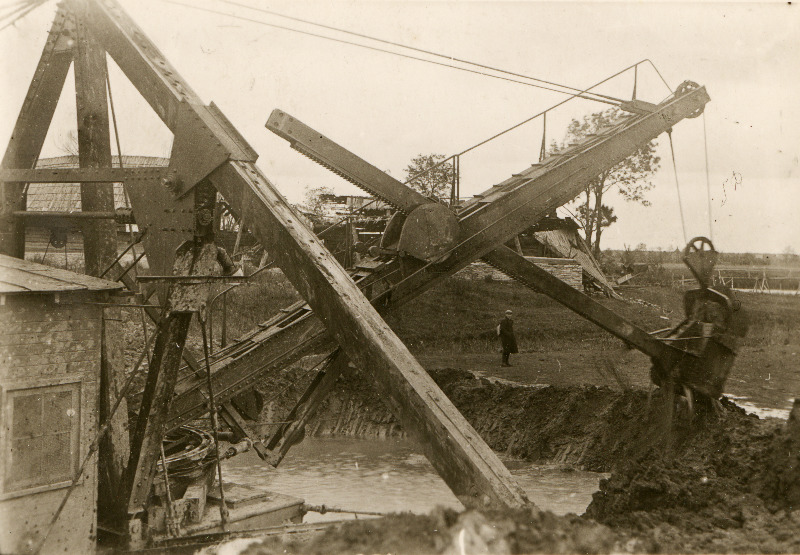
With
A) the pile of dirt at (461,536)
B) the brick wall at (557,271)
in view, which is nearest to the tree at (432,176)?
the brick wall at (557,271)

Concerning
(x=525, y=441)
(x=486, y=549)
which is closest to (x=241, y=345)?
(x=486, y=549)

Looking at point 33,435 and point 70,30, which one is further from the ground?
point 70,30

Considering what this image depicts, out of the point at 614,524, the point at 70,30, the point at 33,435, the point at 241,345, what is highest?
the point at 70,30

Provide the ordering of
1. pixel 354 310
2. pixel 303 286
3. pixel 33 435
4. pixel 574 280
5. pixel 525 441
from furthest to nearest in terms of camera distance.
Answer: pixel 574 280
pixel 525 441
pixel 33 435
pixel 303 286
pixel 354 310

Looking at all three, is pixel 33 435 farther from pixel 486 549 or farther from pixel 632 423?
pixel 632 423

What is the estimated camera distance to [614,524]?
476 cm

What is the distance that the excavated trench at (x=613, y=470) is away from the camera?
2.82 meters

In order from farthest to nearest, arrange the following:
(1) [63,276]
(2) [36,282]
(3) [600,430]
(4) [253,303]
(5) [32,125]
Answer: (4) [253,303] → (3) [600,430] → (5) [32,125] → (1) [63,276] → (2) [36,282]

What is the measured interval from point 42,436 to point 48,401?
28cm

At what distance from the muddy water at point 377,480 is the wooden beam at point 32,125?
490 cm

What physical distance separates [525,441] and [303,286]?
8959 millimetres

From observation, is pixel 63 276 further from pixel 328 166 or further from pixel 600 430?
pixel 600 430

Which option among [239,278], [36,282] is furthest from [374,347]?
[36,282]

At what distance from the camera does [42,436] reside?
5.65 metres
